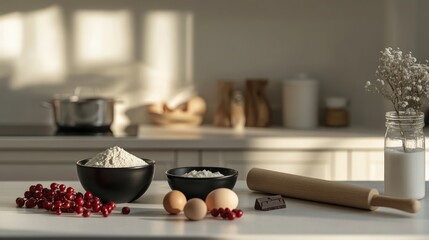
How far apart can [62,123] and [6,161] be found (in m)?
0.36

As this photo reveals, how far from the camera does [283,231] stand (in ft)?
6.04

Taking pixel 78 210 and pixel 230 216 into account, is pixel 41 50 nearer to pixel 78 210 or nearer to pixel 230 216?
pixel 78 210

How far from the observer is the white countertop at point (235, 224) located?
70.9 inches

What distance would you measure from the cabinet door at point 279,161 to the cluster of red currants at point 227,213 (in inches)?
67.5

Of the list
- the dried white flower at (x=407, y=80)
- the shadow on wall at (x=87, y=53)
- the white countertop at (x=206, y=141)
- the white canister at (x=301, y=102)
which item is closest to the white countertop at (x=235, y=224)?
the dried white flower at (x=407, y=80)

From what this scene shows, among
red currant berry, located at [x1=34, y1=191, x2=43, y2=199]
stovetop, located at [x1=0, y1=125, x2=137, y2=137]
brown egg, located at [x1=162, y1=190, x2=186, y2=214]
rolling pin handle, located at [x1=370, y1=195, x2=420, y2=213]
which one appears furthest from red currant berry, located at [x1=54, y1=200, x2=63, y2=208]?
stovetop, located at [x1=0, y1=125, x2=137, y2=137]

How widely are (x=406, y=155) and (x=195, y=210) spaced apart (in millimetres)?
621

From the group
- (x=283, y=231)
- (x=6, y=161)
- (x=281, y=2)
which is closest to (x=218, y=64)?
(x=281, y=2)

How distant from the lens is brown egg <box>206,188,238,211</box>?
2.02m

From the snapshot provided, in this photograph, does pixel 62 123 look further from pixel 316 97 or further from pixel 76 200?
pixel 76 200

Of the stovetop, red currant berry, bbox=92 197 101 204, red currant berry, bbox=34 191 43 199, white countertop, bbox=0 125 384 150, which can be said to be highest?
red currant berry, bbox=92 197 101 204

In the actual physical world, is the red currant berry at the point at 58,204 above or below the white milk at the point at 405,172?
below

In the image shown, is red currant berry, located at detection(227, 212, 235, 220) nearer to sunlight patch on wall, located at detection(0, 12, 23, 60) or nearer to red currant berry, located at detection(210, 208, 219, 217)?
red currant berry, located at detection(210, 208, 219, 217)

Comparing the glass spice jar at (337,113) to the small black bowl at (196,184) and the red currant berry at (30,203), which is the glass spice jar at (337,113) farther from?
the red currant berry at (30,203)
